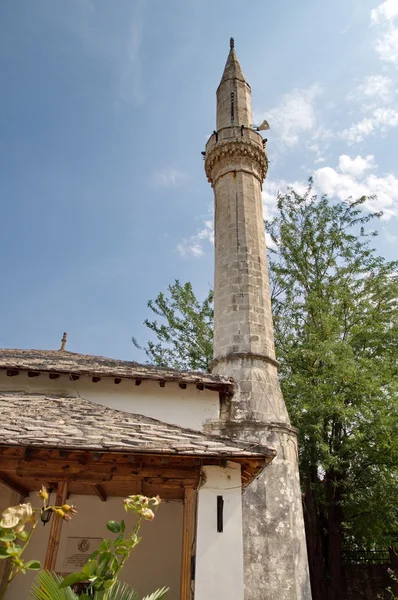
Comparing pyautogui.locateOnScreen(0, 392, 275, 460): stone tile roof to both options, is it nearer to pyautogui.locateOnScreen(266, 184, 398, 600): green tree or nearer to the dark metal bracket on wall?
the dark metal bracket on wall

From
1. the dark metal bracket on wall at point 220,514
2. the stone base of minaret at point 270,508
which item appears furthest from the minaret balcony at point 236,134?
the dark metal bracket on wall at point 220,514

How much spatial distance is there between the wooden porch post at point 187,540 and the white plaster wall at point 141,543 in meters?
2.96

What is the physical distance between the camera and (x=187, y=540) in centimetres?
565

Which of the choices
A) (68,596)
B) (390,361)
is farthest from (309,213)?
(68,596)

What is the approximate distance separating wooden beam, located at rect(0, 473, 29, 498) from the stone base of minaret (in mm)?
3673

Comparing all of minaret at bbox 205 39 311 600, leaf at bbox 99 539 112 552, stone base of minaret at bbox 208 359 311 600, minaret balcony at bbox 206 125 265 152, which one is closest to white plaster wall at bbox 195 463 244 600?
stone base of minaret at bbox 208 359 311 600

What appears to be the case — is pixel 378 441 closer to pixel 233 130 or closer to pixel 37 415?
pixel 37 415

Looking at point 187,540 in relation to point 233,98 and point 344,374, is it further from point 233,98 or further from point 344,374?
point 233,98

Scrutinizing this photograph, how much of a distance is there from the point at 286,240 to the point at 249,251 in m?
6.81

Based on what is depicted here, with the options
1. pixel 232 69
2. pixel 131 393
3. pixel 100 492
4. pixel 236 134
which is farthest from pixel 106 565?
pixel 232 69

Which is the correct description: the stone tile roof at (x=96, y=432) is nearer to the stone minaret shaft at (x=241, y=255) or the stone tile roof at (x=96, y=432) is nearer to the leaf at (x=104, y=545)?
the stone minaret shaft at (x=241, y=255)

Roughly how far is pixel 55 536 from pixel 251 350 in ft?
18.0

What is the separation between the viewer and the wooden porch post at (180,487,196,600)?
212 inches

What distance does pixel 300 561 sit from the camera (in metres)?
7.82
